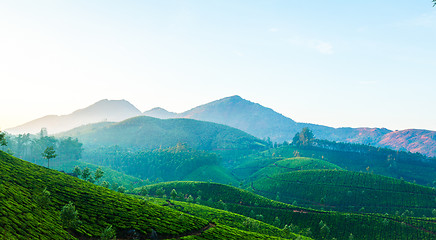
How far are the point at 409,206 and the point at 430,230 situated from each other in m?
56.1

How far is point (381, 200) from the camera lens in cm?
19925

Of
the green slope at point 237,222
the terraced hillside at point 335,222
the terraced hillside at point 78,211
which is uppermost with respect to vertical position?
the terraced hillside at point 78,211

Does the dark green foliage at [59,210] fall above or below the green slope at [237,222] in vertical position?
above

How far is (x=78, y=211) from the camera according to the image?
257 ft

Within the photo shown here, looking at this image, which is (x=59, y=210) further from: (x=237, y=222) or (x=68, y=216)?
(x=237, y=222)

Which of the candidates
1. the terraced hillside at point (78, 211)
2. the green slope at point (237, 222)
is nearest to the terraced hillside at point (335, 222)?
the green slope at point (237, 222)

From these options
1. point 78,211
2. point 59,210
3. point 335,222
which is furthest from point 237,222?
point 59,210

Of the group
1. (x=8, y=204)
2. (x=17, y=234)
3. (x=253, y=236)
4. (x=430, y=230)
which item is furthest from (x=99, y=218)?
(x=430, y=230)

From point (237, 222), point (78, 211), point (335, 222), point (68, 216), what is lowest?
point (335, 222)

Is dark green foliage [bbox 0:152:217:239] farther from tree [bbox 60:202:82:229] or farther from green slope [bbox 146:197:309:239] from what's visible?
green slope [bbox 146:197:309:239]

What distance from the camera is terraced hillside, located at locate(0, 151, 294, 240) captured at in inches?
2210

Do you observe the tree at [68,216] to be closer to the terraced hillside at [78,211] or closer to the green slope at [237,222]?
the terraced hillside at [78,211]

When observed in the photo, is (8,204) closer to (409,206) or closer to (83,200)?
(83,200)

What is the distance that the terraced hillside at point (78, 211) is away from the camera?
5612 cm
